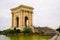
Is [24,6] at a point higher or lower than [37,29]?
higher

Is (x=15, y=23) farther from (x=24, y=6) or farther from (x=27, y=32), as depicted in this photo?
(x=27, y=32)

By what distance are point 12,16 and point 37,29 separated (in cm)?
889

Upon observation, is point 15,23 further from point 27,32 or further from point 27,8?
point 27,32

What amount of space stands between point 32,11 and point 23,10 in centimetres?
217

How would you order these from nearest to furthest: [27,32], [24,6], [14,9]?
1. [27,32]
2. [24,6]
3. [14,9]

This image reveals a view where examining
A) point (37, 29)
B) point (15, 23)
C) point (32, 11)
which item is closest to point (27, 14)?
point (32, 11)

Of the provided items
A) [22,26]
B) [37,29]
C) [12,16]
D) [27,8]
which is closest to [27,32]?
[37,29]

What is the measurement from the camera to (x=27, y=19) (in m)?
36.7

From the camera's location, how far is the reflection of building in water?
33.2 metres

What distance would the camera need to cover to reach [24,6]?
3281 cm

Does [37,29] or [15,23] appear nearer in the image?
[37,29]

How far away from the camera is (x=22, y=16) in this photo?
111 ft

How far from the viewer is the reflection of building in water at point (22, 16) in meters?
33.2

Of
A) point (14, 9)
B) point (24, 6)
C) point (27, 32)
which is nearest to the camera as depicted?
point (27, 32)
